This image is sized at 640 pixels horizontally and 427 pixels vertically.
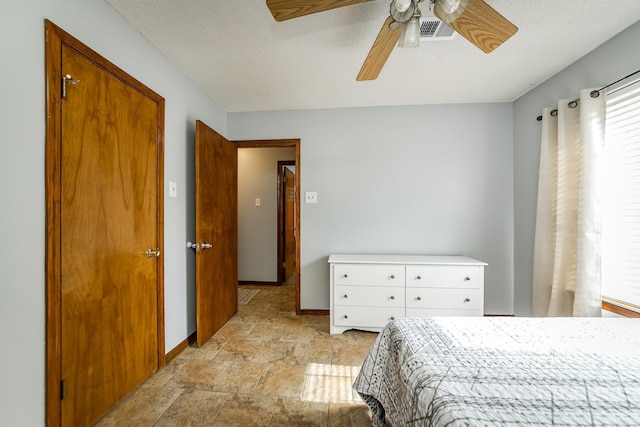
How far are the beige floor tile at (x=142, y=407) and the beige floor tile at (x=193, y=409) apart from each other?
5 cm

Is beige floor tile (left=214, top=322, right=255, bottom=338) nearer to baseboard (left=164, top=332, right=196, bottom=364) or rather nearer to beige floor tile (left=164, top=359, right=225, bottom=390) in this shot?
baseboard (left=164, top=332, right=196, bottom=364)

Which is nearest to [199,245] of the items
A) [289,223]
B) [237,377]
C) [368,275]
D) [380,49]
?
[237,377]

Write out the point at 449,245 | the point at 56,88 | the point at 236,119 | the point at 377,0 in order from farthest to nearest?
the point at 236,119
the point at 449,245
the point at 377,0
the point at 56,88

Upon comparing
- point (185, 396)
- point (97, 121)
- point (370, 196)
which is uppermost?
point (97, 121)

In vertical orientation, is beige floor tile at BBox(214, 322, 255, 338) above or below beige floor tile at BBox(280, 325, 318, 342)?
above

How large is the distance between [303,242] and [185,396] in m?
1.69

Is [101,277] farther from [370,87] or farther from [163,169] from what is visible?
[370,87]

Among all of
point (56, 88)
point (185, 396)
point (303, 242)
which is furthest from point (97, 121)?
point (303, 242)

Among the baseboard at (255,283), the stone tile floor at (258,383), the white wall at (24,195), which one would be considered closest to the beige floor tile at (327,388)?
the stone tile floor at (258,383)

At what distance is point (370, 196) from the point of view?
113 inches

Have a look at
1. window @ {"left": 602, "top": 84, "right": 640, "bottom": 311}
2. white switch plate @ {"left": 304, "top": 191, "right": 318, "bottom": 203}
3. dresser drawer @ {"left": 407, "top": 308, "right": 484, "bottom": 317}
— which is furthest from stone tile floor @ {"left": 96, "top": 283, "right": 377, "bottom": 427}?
window @ {"left": 602, "top": 84, "right": 640, "bottom": 311}

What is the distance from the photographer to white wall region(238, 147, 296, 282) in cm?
418

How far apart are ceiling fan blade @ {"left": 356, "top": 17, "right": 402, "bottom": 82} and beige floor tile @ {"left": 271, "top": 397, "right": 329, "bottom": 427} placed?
6.95ft

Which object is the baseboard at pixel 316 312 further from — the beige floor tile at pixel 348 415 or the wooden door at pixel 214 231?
the beige floor tile at pixel 348 415
